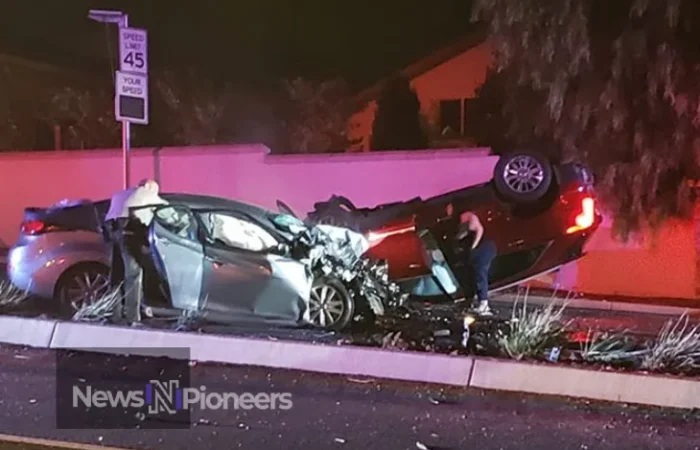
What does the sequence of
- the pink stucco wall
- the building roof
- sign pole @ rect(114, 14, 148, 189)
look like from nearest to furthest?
1. sign pole @ rect(114, 14, 148, 189)
2. the pink stucco wall
3. the building roof

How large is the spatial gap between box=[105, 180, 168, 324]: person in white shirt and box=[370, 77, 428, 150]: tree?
11.5 m

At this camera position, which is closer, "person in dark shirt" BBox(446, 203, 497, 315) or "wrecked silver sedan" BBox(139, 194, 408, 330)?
"wrecked silver sedan" BBox(139, 194, 408, 330)

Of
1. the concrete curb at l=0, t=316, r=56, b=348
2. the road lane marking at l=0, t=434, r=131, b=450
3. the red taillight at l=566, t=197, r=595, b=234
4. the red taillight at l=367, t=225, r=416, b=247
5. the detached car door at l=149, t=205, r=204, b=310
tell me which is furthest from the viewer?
the red taillight at l=566, t=197, r=595, b=234

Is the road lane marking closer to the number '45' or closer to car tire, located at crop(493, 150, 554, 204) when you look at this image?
car tire, located at crop(493, 150, 554, 204)

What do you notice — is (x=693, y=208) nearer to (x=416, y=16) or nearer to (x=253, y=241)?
(x=253, y=241)

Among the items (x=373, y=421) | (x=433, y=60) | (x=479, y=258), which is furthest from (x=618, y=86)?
(x=433, y=60)

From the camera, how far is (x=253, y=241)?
9.33 meters

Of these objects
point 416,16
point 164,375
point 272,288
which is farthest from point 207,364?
point 416,16

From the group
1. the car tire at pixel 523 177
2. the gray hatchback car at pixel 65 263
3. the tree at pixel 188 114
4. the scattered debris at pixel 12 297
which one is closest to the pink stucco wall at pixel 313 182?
the car tire at pixel 523 177

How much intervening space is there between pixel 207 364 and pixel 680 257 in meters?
7.95

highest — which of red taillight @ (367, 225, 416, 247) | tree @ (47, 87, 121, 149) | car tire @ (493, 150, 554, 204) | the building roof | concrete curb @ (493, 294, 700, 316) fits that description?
the building roof

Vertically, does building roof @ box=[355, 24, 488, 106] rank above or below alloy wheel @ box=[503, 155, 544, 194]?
above

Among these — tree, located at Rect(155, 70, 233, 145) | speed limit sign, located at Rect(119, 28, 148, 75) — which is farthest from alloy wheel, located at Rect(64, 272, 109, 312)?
tree, located at Rect(155, 70, 233, 145)

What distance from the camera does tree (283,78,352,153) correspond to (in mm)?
19938
